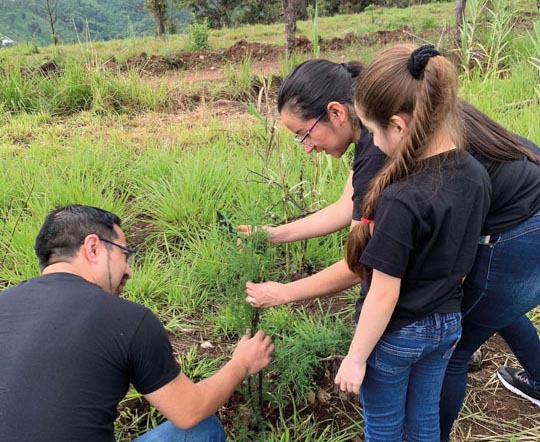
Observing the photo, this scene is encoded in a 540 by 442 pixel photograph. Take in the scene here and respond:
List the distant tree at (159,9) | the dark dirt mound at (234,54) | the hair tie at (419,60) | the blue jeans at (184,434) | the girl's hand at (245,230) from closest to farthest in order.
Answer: the hair tie at (419,60), the blue jeans at (184,434), the girl's hand at (245,230), the dark dirt mound at (234,54), the distant tree at (159,9)

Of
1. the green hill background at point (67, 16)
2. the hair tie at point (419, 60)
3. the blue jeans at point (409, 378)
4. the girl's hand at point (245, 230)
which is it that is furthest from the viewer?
Result: the green hill background at point (67, 16)

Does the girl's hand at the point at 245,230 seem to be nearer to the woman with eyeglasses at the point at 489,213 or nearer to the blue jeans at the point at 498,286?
the woman with eyeglasses at the point at 489,213

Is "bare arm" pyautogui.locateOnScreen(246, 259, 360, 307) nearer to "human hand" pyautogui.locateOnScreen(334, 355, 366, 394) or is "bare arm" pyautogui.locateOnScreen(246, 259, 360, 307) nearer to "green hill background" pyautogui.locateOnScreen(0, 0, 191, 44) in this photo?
"human hand" pyautogui.locateOnScreen(334, 355, 366, 394)

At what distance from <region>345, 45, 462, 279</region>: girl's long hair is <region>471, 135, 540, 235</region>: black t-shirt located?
0.26m

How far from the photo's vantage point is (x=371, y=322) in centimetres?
140

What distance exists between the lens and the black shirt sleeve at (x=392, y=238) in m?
1.29

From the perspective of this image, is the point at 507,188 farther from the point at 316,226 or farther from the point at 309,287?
the point at 316,226

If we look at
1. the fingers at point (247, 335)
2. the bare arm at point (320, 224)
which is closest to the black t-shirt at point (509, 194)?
the bare arm at point (320, 224)

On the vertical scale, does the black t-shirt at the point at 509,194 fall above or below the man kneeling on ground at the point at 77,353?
above

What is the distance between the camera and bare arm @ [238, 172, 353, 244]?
2.10m

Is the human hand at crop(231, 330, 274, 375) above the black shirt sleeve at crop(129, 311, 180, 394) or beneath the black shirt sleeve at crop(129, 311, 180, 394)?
beneath

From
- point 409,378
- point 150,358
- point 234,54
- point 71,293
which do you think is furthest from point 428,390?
point 234,54

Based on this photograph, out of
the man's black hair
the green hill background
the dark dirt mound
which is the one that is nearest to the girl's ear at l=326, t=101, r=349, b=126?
the man's black hair

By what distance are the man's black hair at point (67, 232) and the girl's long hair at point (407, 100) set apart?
88cm
